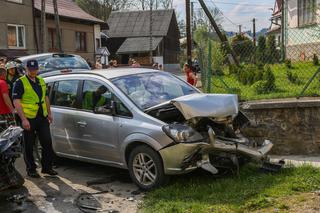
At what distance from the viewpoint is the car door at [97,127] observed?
6786mm

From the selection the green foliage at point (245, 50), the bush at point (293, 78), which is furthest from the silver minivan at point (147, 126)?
the green foliage at point (245, 50)

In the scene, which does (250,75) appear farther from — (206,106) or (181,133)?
(181,133)

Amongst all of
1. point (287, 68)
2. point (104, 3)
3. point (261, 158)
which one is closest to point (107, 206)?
point (261, 158)

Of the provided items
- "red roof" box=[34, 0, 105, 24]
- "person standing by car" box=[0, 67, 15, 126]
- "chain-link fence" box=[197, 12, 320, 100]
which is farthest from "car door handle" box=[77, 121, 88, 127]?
"red roof" box=[34, 0, 105, 24]

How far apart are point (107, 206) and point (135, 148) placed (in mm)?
939

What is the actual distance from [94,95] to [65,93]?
76cm

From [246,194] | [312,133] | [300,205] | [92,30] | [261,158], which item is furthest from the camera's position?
[92,30]

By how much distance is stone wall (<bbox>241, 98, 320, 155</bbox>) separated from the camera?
8.49 metres

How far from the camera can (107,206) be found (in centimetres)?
595

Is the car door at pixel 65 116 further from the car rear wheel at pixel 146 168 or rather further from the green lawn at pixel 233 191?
the green lawn at pixel 233 191

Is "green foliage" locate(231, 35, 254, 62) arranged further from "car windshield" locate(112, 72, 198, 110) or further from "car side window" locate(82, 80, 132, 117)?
"car side window" locate(82, 80, 132, 117)

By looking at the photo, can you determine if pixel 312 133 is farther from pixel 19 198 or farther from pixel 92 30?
pixel 92 30

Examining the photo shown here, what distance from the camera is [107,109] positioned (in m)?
6.87

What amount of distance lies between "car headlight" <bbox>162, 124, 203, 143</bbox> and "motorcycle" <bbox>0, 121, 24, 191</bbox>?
73.7 inches
